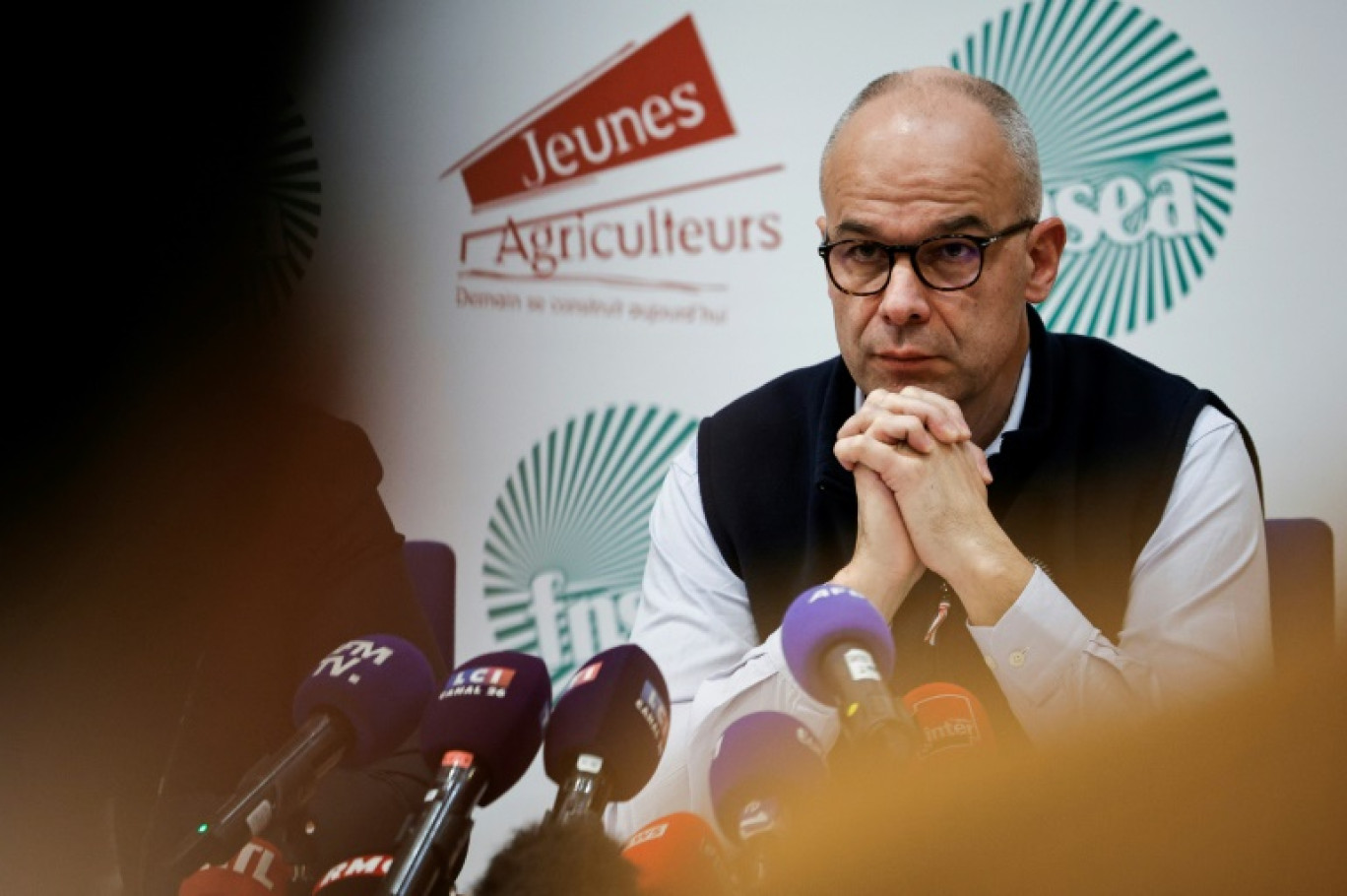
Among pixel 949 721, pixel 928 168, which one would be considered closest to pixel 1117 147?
pixel 928 168

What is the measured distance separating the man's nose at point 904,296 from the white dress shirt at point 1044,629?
258 millimetres

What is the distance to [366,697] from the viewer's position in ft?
3.22

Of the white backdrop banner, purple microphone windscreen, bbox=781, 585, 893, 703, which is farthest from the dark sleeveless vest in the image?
purple microphone windscreen, bbox=781, 585, 893, 703

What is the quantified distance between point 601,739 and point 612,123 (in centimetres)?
183

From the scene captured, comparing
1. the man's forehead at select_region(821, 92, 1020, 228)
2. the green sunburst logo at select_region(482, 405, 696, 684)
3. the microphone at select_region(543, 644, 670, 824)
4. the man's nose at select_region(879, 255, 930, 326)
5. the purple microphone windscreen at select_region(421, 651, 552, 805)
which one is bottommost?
the green sunburst logo at select_region(482, 405, 696, 684)

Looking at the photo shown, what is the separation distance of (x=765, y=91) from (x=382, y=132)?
810 mm

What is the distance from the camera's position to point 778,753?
2.74 ft

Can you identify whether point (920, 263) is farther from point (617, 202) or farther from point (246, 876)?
point (246, 876)

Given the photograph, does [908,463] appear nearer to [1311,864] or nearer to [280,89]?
[1311,864]

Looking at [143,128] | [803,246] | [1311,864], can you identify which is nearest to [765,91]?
[803,246]

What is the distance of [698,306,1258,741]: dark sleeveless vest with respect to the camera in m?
1.76

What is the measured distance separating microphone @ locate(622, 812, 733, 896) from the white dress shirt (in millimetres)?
561

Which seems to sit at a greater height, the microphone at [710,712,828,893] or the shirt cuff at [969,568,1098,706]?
the microphone at [710,712,828,893]

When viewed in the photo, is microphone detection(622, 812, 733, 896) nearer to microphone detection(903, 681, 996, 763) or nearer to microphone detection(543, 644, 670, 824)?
microphone detection(543, 644, 670, 824)
